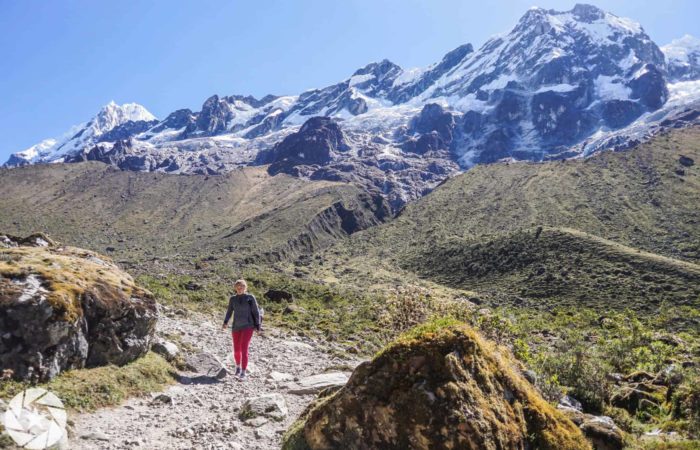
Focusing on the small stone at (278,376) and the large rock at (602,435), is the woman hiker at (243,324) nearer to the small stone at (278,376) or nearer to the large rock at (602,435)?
the small stone at (278,376)

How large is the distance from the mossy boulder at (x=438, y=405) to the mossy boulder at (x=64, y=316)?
6.15 meters

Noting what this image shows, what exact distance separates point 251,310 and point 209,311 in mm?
19886

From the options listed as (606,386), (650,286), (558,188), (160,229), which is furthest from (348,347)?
(160,229)

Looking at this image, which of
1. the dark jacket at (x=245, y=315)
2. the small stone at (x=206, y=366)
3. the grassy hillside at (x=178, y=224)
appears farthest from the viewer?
the grassy hillside at (x=178, y=224)

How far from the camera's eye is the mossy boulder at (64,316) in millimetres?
9742

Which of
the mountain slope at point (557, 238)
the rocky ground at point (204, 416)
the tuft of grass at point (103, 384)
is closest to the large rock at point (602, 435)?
the rocky ground at point (204, 416)

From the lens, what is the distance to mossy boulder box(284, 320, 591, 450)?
6.30 m

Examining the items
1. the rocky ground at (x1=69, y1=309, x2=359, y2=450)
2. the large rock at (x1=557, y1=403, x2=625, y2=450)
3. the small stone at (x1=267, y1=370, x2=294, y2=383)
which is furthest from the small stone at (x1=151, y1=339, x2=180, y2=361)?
the large rock at (x1=557, y1=403, x2=625, y2=450)

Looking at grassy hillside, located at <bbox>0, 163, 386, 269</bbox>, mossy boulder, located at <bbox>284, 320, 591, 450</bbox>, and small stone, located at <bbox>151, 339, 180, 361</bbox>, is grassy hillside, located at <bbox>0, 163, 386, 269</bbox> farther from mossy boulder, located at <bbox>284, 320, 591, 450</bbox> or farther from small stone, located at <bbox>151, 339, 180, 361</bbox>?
mossy boulder, located at <bbox>284, 320, 591, 450</bbox>

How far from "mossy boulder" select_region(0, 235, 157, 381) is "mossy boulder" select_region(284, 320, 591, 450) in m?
6.15

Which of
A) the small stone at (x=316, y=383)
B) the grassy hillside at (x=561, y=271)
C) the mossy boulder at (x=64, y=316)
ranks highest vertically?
the mossy boulder at (x=64, y=316)

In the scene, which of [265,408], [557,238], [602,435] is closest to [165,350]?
[265,408]

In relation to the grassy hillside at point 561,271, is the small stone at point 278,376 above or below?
above

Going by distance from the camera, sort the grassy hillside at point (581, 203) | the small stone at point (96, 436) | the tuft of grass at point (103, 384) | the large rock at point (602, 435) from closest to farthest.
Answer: the small stone at point (96, 436), the large rock at point (602, 435), the tuft of grass at point (103, 384), the grassy hillside at point (581, 203)
